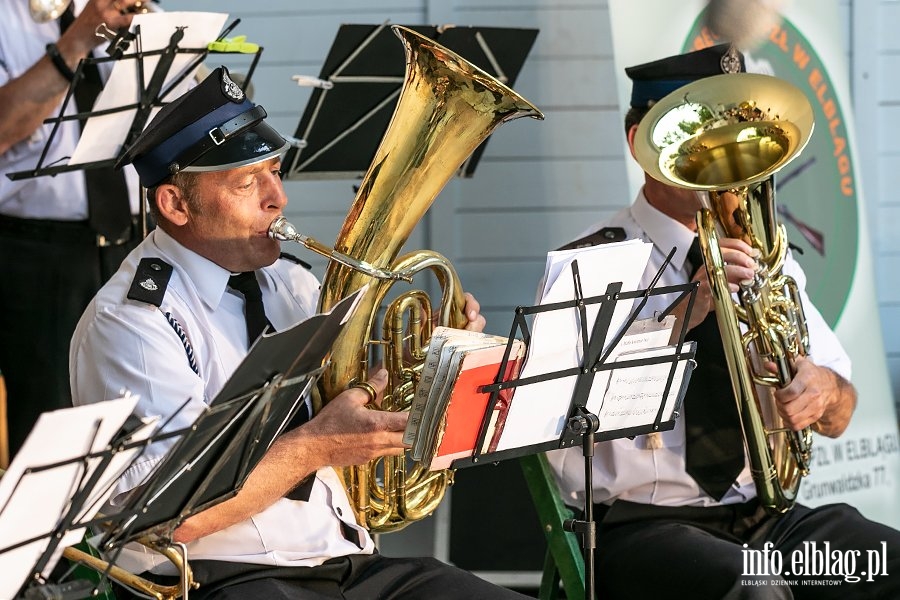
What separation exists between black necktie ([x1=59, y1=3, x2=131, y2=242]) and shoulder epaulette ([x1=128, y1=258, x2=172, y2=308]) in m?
1.09

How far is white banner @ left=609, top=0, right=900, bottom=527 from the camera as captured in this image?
4.30 metres

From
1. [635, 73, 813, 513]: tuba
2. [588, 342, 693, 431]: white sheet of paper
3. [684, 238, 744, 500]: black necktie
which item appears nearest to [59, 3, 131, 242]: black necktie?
[635, 73, 813, 513]: tuba

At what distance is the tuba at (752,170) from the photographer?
2869 mm

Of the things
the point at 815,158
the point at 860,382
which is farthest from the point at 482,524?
the point at 815,158

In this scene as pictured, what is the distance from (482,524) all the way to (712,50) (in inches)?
74.5

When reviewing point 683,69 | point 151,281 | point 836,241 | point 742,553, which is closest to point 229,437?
point 151,281

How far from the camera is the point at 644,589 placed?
283cm

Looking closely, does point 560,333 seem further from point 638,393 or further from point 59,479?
point 59,479

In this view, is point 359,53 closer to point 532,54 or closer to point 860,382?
point 532,54

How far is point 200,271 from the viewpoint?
2.55 metres

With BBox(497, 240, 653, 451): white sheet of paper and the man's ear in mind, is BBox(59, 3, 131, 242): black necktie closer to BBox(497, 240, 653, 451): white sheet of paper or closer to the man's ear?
the man's ear

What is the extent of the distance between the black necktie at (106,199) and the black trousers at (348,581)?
52.9 inches

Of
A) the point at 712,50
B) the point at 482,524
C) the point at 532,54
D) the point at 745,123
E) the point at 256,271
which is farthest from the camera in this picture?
the point at 532,54

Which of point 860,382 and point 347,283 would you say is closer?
point 347,283
